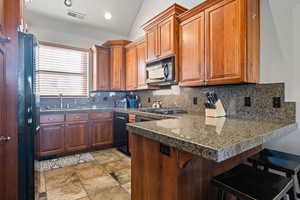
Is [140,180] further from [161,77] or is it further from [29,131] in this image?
[161,77]

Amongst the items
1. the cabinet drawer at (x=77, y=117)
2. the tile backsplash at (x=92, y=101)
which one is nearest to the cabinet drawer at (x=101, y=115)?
the cabinet drawer at (x=77, y=117)

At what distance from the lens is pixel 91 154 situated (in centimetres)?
340

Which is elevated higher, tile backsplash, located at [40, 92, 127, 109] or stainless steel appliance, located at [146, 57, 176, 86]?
stainless steel appliance, located at [146, 57, 176, 86]

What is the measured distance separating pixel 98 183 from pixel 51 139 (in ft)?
4.83

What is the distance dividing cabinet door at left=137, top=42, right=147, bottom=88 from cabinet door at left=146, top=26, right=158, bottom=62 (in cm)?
37

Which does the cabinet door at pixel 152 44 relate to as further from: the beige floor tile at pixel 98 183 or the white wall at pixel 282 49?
the beige floor tile at pixel 98 183

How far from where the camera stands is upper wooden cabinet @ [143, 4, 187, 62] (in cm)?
259

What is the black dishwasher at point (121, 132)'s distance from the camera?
3.37 metres

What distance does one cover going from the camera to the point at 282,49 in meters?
1.75

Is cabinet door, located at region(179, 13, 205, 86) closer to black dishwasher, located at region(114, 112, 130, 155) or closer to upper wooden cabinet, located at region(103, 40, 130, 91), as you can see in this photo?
black dishwasher, located at region(114, 112, 130, 155)

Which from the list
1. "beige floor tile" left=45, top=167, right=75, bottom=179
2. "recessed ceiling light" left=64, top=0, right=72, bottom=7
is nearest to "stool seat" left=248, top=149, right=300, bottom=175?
"beige floor tile" left=45, top=167, right=75, bottom=179

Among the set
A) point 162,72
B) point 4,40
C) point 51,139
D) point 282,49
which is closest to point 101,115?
point 51,139

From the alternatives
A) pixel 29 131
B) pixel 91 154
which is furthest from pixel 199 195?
pixel 91 154

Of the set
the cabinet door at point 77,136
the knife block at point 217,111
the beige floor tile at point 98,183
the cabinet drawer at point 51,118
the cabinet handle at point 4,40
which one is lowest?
the beige floor tile at point 98,183
